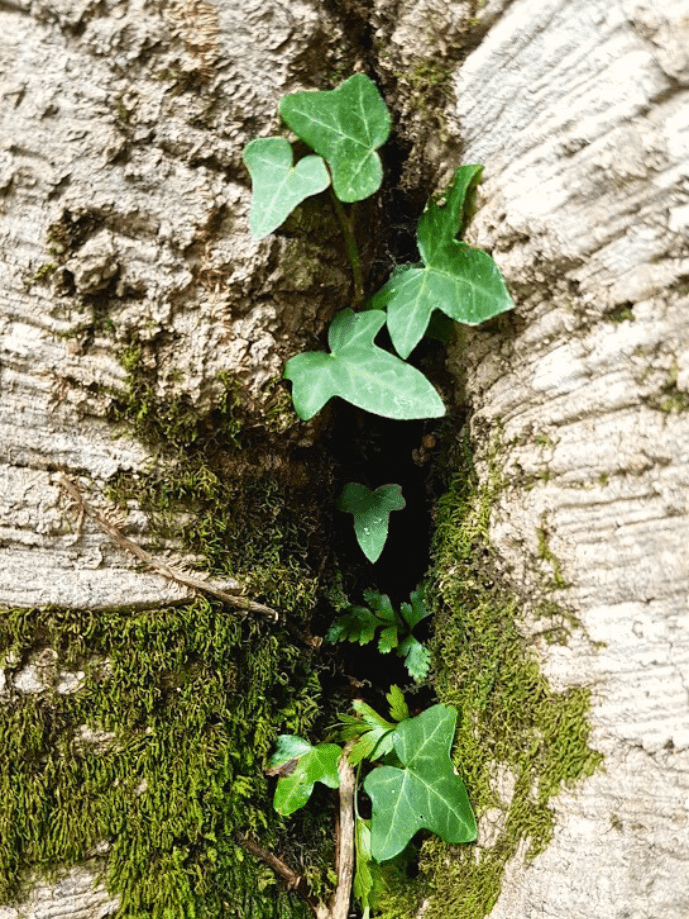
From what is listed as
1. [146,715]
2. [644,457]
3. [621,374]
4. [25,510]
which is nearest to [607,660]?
[644,457]

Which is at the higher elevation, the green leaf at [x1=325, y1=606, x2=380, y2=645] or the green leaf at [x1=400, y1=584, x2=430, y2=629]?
the green leaf at [x1=400, y1=584, x2=430, y2=629]

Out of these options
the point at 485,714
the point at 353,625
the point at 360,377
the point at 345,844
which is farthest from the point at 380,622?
the point at 360,377

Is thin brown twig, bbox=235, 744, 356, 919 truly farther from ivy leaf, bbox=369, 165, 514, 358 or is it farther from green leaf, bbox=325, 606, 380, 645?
ivy leaf, bbox=369, 165, 514, 358

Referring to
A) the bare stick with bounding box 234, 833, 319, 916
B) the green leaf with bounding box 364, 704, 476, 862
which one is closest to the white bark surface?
the green leaf with bounding box 364, 704, 476, 862

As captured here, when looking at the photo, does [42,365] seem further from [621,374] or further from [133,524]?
[621,374]

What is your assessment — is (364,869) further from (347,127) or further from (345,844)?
(347,127)

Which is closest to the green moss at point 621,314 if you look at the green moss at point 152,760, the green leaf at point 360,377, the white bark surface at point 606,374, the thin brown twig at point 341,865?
the white bark surface at point 606,374

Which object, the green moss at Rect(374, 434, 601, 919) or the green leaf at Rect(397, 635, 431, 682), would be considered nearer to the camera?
the green moss at Rect(374, 434, 601, 919)
